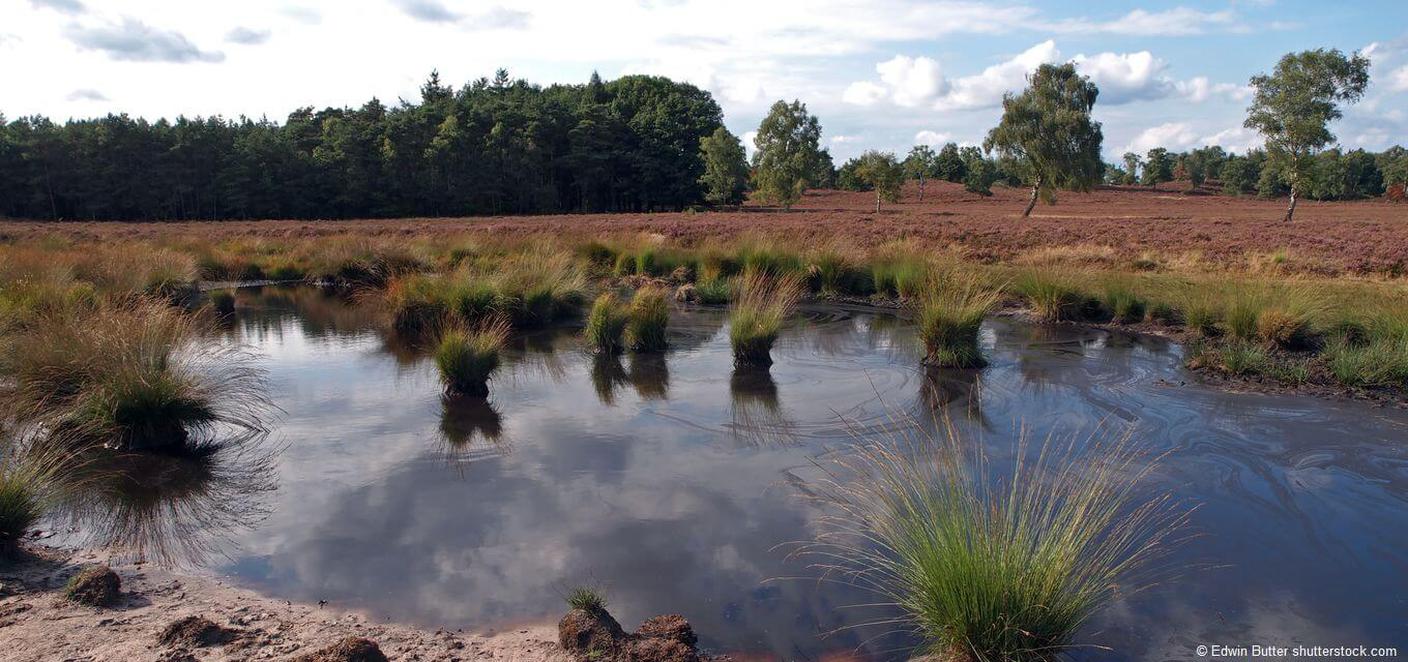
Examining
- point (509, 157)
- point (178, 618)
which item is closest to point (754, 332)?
point (178, 618)

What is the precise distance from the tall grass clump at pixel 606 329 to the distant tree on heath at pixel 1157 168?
355 ft

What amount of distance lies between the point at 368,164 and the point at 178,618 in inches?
2344

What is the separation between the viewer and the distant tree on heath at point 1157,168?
103 meters

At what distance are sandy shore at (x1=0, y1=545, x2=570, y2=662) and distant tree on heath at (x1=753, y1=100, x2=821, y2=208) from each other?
50770 millimetres

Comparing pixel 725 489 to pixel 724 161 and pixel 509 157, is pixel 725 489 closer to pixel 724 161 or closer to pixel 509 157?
pixel 724 161

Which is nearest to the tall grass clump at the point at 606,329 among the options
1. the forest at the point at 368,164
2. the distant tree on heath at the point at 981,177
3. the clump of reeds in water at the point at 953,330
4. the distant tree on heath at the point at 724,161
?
the clump of reeds in water at the point at 953,330

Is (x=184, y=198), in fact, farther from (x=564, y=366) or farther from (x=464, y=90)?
(x=564, y=366)

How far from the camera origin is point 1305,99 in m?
43.5

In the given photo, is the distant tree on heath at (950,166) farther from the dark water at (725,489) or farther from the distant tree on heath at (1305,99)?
the dark water at (725,489)

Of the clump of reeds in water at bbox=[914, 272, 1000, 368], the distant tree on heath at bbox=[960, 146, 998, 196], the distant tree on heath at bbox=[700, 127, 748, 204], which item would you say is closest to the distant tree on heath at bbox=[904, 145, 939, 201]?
the distant tree on heath at bbox=[960, 146, 998, 196]

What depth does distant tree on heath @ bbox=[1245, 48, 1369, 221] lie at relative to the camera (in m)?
43.3

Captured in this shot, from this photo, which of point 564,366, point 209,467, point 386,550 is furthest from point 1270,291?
point 209,467

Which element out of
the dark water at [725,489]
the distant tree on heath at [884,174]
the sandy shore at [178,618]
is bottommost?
the dark water at [725,489]

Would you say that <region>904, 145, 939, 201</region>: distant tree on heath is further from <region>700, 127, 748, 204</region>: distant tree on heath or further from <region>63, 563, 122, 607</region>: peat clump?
<region>63, 563, 122, 607</region>: peat clump
